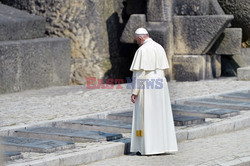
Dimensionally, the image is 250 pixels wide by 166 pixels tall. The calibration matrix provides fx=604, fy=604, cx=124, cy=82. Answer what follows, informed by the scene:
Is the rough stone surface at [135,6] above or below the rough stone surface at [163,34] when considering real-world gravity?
above

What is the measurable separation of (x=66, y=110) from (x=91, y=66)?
4.31 meters

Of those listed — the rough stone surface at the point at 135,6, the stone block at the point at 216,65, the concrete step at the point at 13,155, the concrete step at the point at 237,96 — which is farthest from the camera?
the stone block at the point at 216,65

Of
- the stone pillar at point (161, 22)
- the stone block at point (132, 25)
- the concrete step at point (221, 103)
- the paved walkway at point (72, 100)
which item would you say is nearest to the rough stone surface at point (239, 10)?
the stone pillar at point (161, 22)

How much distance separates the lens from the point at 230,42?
1402 centimetres

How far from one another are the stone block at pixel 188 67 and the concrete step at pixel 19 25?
301 cm

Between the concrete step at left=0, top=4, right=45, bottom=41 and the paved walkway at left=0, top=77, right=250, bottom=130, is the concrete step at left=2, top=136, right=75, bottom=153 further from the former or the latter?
the concrete step at left=0, top=4, right=45, bottom=41

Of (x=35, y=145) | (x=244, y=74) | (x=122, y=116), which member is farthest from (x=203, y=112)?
(x=244, y=74)

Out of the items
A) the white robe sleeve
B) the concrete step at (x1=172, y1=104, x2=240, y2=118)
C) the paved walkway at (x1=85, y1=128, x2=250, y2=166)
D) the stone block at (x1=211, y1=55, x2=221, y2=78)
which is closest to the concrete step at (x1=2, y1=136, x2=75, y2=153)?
the paved walkway at (x1=85, y1=128, x2=250, y2=166)

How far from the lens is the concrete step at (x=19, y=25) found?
11.9 metres

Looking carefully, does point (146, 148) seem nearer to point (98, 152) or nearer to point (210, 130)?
point (98, 152)

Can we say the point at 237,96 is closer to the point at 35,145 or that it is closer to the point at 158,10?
the point at 158,10

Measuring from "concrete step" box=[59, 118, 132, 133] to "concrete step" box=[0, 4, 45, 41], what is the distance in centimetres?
462

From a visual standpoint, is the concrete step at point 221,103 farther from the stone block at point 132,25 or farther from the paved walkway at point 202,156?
the stone block at point 132,25

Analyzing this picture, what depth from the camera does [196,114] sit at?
8.57m
